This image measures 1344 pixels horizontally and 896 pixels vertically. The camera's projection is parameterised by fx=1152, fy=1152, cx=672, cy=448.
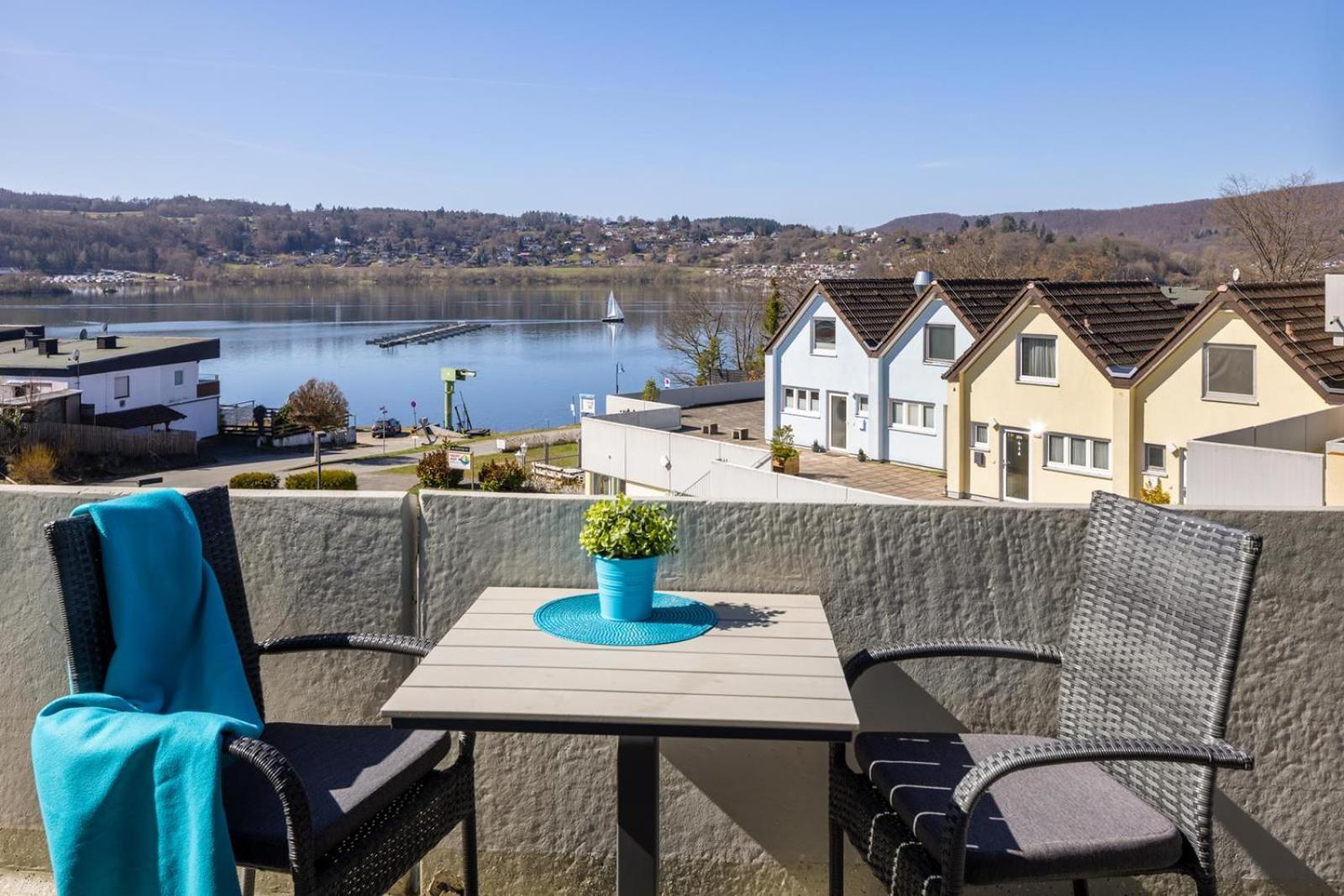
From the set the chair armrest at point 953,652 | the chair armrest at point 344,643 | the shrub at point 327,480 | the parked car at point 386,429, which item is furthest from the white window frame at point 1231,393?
the parked car at point 386,429

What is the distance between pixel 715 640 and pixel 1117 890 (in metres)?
1.15

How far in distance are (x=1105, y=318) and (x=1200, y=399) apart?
9.73ft

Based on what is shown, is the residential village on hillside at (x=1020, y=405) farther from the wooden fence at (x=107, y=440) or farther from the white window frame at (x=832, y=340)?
the wooden fence at (x=107, y=440)

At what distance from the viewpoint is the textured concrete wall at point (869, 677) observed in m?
2.51

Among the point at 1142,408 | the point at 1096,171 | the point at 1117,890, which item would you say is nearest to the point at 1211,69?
the point at 1096,171

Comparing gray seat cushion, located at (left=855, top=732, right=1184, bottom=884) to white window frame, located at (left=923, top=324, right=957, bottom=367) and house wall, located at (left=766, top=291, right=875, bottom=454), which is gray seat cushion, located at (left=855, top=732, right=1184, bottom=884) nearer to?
white window frame, located at (left=923, top=324, right=957, bottom=367)

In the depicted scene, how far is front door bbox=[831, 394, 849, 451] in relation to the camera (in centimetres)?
2794

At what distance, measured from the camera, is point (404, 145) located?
168 m

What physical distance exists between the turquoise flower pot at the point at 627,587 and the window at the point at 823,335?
26.2 metres

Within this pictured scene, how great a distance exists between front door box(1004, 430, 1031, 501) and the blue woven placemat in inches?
818

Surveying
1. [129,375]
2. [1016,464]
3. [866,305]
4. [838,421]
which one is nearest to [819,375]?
[838,421]

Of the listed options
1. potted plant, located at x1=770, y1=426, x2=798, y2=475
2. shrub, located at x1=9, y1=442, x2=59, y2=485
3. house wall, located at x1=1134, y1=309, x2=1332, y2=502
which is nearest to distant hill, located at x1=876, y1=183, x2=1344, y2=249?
shrub, located at x1=9, y1=442, x2=59, y2=485

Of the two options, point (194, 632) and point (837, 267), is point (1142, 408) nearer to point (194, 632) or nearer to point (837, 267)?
point (194, 632)

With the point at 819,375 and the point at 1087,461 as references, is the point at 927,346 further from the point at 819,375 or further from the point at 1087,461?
the point at 1087,461
